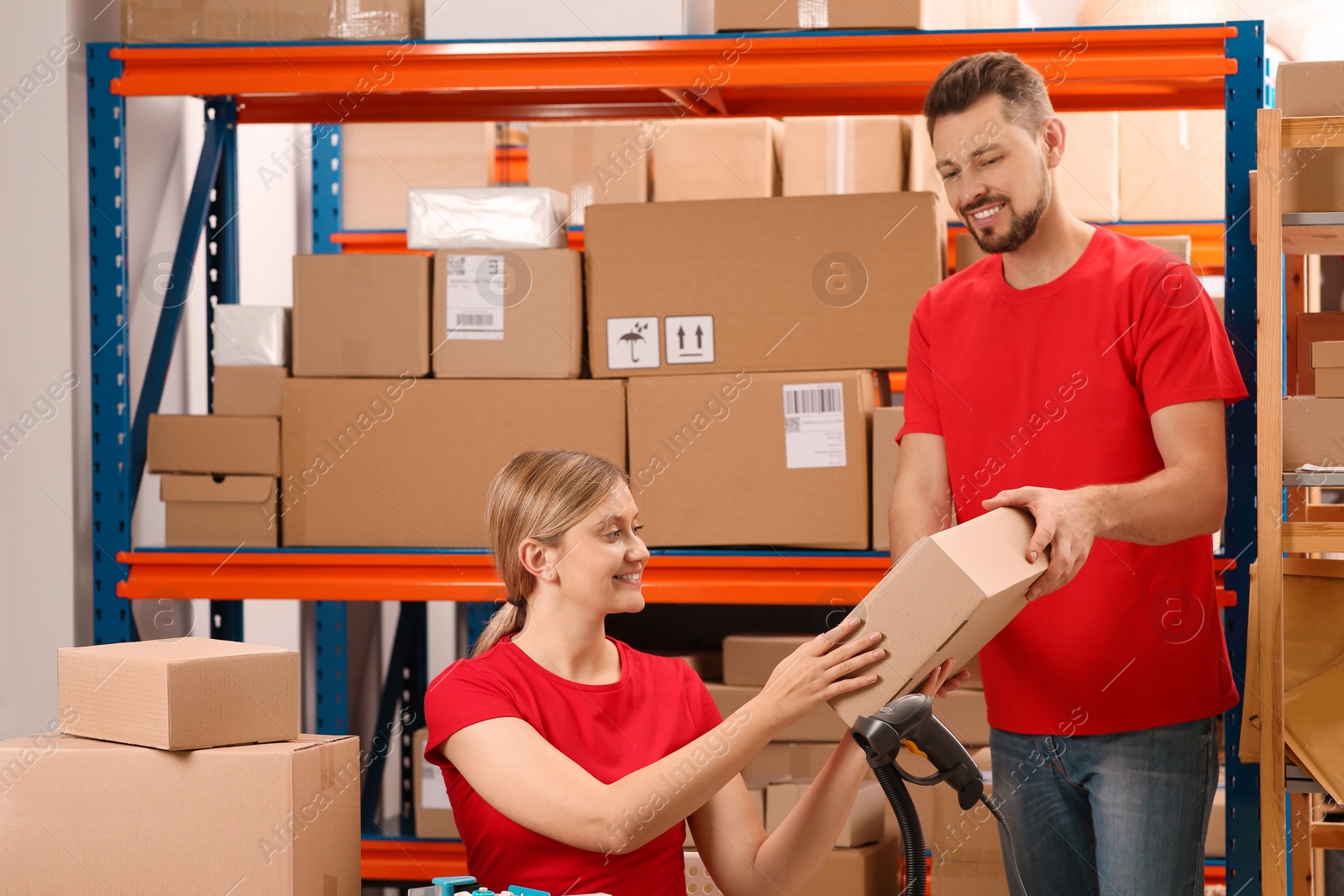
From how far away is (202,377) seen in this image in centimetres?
316

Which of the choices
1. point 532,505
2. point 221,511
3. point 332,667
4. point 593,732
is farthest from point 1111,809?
point 332,667

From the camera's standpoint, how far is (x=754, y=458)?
7.84 ft

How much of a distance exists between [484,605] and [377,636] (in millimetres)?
351

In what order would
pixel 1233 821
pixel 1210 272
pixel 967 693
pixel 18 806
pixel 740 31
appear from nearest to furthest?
pixel 18 806
pixel 1233 821
pixel 740 31
pixel 967 693
pixel 1210 272

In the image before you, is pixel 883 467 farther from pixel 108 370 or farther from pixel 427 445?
pixel 108 370

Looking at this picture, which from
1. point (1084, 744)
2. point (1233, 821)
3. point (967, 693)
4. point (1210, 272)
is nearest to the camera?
point (1084, 744)

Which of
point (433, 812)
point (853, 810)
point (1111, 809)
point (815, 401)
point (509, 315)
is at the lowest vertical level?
point (433, 812)

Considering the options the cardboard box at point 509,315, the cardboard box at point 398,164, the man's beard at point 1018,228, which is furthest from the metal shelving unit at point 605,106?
the cardboard box at point 398,164

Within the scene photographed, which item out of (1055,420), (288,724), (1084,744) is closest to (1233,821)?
(1084,744)

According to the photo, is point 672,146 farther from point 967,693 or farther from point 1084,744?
point 1084,744

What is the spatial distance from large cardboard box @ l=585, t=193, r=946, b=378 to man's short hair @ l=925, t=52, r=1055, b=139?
Answer: 1.93 feet

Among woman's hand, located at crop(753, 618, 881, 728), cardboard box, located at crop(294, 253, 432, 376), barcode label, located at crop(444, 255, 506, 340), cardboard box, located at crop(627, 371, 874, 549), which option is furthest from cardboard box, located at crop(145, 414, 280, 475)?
woman's hand, located at crop(753, 618, 881, 728)

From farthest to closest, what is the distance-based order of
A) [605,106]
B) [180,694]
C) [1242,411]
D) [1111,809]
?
1. [605,106]
2. [1242,411]
3. [1111,809]
4. [180,694]

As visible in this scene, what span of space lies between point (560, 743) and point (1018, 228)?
992 millimetres
